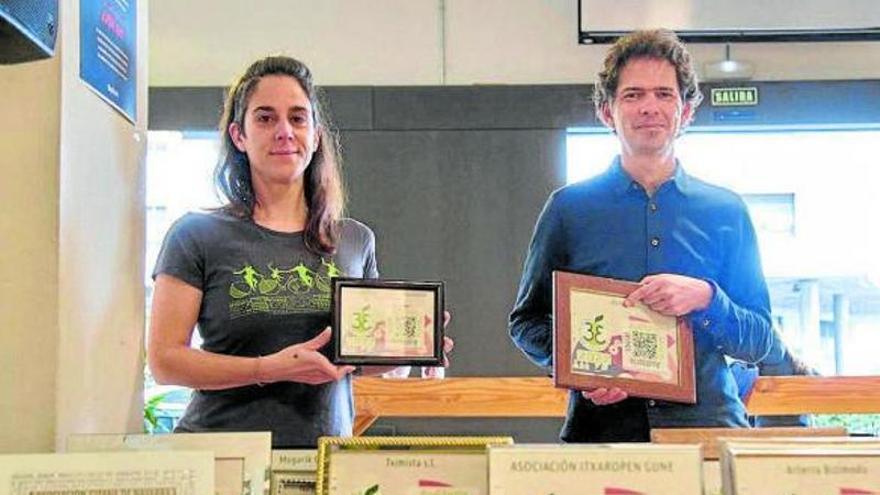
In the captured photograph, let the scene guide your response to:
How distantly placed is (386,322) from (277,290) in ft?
0.63

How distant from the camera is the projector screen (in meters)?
4.43

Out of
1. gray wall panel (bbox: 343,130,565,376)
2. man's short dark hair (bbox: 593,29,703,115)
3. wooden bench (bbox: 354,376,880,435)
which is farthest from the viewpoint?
gray wall panel (bbox: 343,130,565,376)

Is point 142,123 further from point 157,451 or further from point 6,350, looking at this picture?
point 157,451

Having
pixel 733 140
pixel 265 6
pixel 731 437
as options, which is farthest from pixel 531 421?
pixel 731 437

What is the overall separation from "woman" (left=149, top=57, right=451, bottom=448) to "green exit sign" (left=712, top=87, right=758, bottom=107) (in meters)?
3.08

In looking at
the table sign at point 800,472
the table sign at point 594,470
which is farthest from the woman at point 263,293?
the table sign at point 800,472

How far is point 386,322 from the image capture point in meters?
1.65

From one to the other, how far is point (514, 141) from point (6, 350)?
3244 mm

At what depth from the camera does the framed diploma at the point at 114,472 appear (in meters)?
1.11

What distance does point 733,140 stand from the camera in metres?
4.54

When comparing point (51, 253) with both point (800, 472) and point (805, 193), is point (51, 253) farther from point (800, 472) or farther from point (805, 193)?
point (805, 193)

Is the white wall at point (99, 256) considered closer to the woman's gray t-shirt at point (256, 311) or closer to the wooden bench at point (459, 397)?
the woman's gray t-shirt at point (256, 311)

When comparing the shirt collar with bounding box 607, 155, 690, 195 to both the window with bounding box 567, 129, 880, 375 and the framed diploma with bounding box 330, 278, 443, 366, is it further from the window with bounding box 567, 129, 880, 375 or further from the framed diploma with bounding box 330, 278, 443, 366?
the window with bounding box 567, 129, 880, 375

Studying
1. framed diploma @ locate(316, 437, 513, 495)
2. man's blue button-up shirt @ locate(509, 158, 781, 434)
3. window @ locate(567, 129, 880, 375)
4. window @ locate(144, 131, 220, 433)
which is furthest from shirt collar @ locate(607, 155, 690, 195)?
window @ locate(144, 131, 220, 433)
